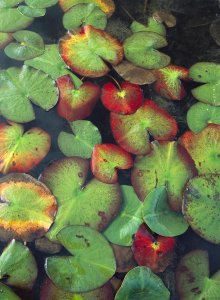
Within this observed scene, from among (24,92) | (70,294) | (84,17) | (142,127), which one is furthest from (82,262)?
(84,17)

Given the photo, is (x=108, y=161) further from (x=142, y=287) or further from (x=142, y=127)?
(x=142, y=287)

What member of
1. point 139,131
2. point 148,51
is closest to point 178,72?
point 148,51

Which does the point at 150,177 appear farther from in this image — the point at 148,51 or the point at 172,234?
the point at 148,51

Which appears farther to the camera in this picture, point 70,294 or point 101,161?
point 101,161

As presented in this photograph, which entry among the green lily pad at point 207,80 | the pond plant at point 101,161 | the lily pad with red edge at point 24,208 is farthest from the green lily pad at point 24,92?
the green lily pad at point 207,80

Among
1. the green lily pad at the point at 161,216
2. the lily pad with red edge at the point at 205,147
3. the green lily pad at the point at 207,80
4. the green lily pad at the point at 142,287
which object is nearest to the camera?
the green lily pad at the point at 142,287

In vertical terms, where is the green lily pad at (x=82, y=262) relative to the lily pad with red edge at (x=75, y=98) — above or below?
below

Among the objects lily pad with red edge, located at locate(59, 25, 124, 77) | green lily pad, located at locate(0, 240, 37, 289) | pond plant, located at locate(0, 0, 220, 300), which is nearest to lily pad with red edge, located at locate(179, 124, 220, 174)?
pond plant, located at locate(0, 0, 220, 300)

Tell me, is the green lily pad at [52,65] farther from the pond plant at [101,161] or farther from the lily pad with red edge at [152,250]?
the lily pad with red edge at [152,250]
